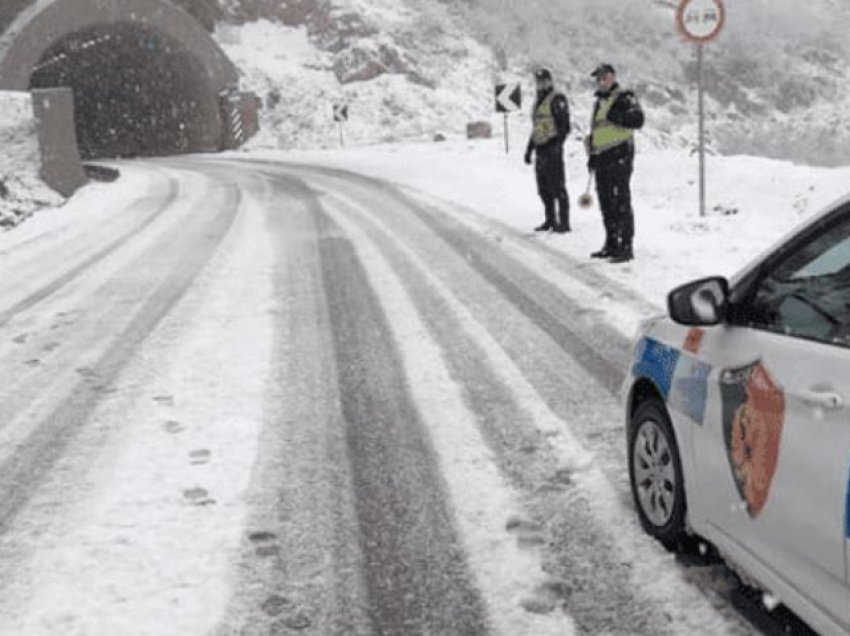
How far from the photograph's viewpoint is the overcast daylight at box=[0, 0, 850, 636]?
3133 millimetres

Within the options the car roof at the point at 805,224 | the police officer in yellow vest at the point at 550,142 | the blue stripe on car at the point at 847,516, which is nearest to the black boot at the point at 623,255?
the police officer in yellow vest at the point at 550,142

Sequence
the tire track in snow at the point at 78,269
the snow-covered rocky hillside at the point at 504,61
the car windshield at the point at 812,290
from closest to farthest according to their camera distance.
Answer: the car windshield at the point at 812,290 < the tire track in snow at the point at 78,269 < the snow-covered rocky hillside at the point at 504,61

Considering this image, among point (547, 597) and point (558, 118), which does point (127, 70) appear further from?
point (547, 597)

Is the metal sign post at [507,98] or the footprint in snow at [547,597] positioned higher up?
the metal sign post at [507,98]

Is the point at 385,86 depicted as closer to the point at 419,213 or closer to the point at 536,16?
the point at 536,16

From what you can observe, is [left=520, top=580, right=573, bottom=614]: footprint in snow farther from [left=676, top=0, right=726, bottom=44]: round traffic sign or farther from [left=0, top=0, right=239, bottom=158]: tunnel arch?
[left=0, top=0, right=239, bottom=158]: tunnel arch

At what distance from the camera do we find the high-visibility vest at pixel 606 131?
9641 mm

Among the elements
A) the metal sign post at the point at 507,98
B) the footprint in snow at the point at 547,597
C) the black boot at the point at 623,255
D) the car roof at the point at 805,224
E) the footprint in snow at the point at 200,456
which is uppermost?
the metal sign post at the point at 507,98

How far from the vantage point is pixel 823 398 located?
2.50 meters

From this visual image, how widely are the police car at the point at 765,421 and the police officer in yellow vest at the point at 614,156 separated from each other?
5959 mm

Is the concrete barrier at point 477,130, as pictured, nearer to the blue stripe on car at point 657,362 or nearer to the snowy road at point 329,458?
the snowy road at point 329,458

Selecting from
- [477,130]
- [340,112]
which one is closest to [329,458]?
[477,130]

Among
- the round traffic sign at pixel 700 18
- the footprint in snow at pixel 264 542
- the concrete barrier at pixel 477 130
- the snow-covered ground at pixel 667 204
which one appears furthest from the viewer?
the concrete barrier at pixel 477 130

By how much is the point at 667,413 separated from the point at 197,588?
1923 mm
